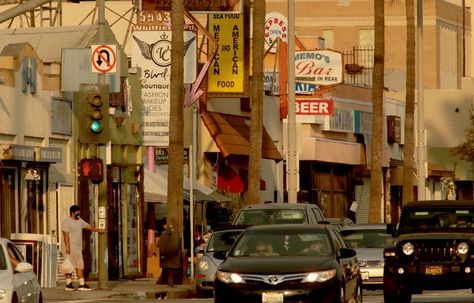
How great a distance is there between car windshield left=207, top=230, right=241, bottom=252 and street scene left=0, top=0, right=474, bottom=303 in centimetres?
5

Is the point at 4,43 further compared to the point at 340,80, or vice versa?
the point at 340,80

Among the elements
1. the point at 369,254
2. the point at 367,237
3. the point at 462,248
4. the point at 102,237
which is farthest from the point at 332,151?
the point at 462,248

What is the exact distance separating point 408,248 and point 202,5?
27.0 meters

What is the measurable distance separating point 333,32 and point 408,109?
37971 millimetres

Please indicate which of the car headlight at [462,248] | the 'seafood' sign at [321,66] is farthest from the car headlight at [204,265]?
the 'seafood' sign at [321,66]

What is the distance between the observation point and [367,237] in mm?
40719

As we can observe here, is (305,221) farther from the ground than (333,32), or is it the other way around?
(333,32)

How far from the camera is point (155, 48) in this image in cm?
5094

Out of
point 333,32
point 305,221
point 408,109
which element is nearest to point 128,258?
point 305,221

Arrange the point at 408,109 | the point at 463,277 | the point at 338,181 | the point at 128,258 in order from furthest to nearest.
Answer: the point at 338,181 < the point at 408,109 < the point at 128,258 < the point at 463,277

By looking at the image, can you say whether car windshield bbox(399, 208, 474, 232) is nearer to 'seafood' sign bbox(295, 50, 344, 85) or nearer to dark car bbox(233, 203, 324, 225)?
dark car bbox(233, 203, 324, 225)

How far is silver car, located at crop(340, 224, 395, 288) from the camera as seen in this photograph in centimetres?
3891

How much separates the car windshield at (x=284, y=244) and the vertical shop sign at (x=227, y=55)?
95.9 ft

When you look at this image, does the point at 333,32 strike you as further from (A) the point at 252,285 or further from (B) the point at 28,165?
(A) the point at 252,285
